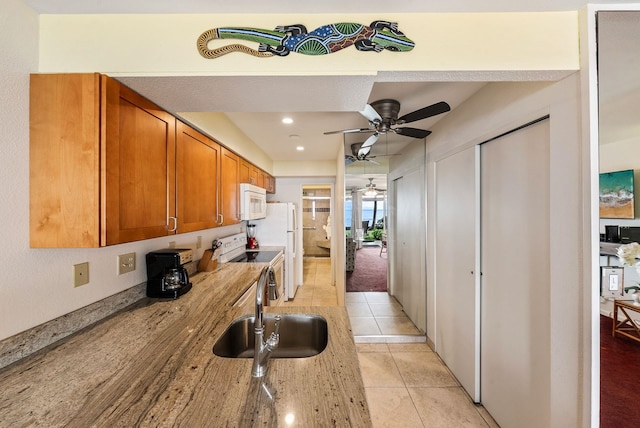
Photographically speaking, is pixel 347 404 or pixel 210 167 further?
pixel 210 167

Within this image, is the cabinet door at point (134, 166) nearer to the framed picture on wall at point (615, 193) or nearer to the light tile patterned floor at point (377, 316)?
the framed picture on wall at point (615, 193)

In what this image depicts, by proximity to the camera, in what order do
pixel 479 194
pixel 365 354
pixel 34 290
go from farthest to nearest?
pixel 365 354 < pixel 479 194 < pixel 34 290

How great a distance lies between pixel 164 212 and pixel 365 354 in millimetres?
2452

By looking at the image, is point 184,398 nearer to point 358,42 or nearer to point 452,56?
point 358,42

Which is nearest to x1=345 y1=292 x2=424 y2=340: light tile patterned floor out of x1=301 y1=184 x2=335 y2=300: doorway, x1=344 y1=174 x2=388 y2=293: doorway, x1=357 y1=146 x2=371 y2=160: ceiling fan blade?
x1=344 y1=174 x2=388 y2=293: doorway

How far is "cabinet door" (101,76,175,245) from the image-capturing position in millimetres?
1105

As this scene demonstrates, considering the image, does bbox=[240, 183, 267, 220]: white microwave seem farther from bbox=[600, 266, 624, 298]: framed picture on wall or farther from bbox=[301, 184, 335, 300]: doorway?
bbox=[301, 184, 335, 300]: doorway

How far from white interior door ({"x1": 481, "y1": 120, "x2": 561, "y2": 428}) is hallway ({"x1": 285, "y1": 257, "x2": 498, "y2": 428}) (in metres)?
0.26

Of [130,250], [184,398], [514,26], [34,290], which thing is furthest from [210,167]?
[514,26]

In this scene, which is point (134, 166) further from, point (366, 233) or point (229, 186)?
point (366, 233)

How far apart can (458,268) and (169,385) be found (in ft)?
7.46

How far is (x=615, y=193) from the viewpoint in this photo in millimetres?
1115

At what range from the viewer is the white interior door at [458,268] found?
6.63 feet

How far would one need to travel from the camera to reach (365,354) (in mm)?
2697
